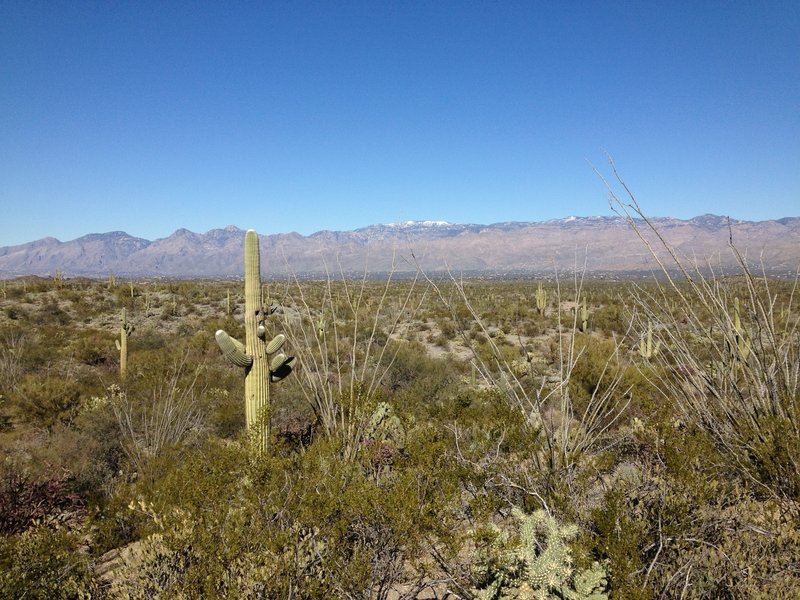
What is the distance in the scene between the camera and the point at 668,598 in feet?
9.81

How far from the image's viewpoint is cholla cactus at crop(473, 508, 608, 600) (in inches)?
107

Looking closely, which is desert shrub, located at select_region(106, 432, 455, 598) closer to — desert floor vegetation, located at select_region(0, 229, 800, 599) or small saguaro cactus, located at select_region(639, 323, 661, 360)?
desert floor vegetation, located at select_region(0, 229, 800, 599)

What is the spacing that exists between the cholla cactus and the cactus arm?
12.8ft

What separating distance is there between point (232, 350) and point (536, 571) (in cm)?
427

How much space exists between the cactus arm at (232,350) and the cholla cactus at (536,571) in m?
3.89

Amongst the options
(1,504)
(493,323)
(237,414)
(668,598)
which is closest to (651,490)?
(668,598)

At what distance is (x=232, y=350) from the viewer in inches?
225

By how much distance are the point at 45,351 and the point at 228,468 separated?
44.5ft

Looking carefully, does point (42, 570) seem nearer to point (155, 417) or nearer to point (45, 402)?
point (155, 417)

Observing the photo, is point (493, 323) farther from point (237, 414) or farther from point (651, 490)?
point (651, 490)

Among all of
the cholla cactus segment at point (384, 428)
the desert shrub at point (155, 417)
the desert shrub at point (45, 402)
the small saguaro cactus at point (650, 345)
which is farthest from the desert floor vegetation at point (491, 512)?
the desert shrub at point (45, 402)

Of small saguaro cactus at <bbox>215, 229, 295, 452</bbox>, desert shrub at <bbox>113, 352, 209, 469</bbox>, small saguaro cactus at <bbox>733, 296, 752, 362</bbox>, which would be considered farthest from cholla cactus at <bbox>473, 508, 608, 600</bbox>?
desert shrub at <bbox>113, 352, 209, 469</bbox>

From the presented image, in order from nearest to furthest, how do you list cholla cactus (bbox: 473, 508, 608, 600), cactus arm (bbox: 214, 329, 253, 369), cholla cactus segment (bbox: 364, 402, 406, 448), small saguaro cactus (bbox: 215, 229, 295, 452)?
cholla cactus (bbox: 473, 508, 608, 600) < cholla cactus segment (bbox: 364, 402, 406, 448) < cactus arm (bbox: 214, 329, 253, 369) < small saguaro cactus (bbox: 215, 229, 295, 452)

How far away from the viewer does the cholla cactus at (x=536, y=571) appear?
2707mm
